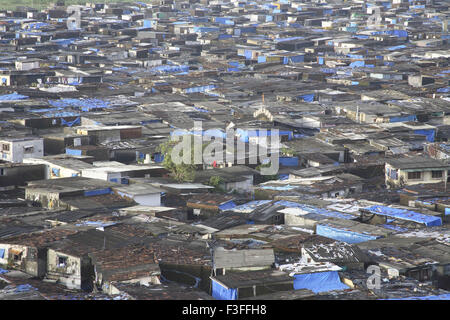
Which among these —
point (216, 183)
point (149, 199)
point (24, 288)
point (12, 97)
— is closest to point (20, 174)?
point (149, 199)

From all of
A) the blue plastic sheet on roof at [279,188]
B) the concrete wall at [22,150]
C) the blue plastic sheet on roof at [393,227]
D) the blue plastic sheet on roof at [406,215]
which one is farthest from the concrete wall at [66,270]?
the concrete wall at [22,150]

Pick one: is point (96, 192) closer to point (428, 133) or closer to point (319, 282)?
point (319, 282)

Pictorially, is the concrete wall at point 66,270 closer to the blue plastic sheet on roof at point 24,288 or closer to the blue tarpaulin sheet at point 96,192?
the blue plastic sheet on roof at point 24,288

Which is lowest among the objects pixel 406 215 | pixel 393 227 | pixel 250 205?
pixel 250 205

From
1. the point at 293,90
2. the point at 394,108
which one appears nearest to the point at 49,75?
the point at 293,90

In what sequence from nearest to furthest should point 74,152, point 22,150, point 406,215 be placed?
point 406,215, point 22,150, point 74,152

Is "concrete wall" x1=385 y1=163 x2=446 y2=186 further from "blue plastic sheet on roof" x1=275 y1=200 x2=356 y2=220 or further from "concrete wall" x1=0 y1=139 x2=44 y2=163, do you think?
"concrete wall" x1=0 y1=139 x2=44 y2=163

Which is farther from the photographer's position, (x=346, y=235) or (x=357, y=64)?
(x=357, y=64)
